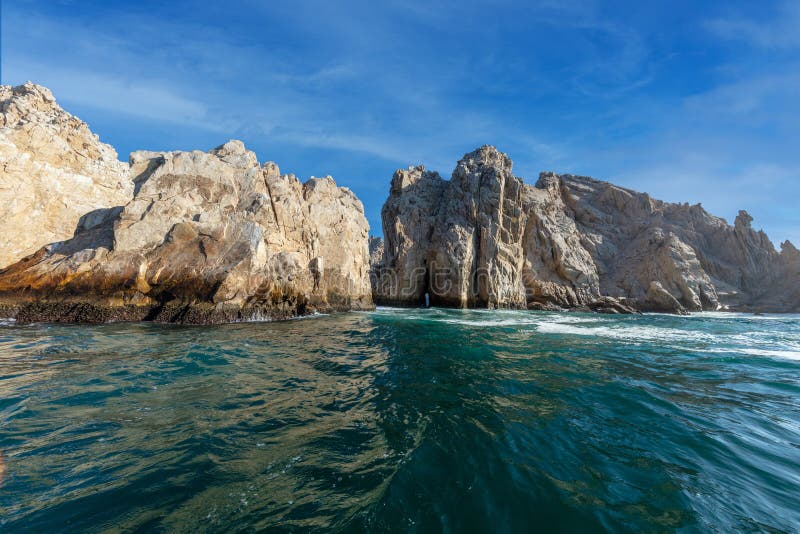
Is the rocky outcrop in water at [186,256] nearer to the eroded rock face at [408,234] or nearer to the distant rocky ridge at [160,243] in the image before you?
the distant rocky ridge at [160,243]

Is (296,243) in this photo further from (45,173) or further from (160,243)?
(45,173)

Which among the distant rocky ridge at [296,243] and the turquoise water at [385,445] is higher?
the distant rocky ridge at [296,243]

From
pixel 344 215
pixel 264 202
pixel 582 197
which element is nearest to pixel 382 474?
pixel 264 202

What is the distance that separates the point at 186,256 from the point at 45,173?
10.8 metres

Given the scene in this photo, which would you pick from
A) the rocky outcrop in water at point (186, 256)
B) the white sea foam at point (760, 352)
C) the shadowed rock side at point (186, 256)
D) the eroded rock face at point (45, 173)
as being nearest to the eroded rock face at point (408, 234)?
the shadowed rock side at point (186, 256)

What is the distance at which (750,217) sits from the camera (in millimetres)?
57938

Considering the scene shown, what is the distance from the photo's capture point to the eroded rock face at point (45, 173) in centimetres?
1825

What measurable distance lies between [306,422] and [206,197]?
23608mm

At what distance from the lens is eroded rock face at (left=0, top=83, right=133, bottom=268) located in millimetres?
18250

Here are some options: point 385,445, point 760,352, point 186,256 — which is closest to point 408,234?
point 186,256

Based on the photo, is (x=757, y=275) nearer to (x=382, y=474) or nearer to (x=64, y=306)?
(x=382, y=474)

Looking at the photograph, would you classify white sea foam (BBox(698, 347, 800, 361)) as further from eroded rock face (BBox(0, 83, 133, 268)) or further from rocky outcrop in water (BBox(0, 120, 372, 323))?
eroded rock face (BBox(0, 83, 133, 268))

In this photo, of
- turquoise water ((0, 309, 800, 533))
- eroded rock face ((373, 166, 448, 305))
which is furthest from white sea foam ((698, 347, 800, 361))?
eroded rock face ((373, 166, 448, 305))

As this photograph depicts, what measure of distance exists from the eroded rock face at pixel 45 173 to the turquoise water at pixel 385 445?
13.8 meters
